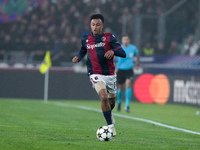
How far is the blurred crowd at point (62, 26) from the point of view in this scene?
948 inches

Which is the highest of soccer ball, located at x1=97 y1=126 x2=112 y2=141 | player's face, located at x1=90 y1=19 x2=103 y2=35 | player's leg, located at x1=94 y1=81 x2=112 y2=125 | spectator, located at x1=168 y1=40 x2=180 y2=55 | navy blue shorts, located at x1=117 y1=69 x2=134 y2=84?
spectator, located at x1=168 y1=40 x2=180 y2=55

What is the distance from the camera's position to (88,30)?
→ 1017 inches

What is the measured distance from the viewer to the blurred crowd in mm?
24078

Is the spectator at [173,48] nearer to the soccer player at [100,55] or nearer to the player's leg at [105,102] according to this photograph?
the soccer player at [100,55]

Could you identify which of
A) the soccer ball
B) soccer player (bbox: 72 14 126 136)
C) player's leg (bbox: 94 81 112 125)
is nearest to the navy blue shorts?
soccer player (bbox: 72 14 126 136)

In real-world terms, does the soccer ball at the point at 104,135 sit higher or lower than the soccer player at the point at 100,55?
lower

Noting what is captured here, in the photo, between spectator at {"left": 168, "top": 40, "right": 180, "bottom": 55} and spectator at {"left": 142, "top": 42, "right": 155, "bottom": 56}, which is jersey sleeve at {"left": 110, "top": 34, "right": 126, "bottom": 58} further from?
spectator at {"left": 168, "top": 40, "right": 180, "bottom": 55}

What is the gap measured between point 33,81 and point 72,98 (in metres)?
1.71

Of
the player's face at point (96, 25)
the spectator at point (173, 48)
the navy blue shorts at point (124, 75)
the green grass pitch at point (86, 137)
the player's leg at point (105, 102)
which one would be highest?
the spectator at point (173, 48)

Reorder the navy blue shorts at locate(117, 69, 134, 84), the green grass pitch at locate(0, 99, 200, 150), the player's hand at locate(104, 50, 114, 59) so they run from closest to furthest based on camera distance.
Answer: the green grass pitch at locate(0, 99, 200, 150) → the player's hand at locate(104, 50, 114, 59) → the navy blue shorts at locate(117, 69, 134, 84)

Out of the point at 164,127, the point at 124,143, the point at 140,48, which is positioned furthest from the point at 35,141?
the point at 140,48

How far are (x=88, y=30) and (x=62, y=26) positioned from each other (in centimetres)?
136

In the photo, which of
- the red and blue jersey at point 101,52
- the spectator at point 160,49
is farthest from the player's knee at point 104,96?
the spectator at point 160,49

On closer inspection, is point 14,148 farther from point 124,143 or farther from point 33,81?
point 33,81
